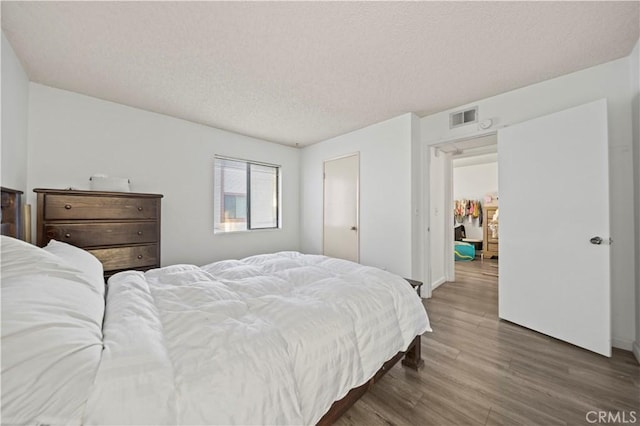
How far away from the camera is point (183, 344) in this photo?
0.93m

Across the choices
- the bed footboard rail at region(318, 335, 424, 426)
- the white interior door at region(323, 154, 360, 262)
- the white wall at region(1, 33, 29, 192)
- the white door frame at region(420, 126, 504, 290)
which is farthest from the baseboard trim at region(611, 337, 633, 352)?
the white wall at region(1, 33, 29, 192)

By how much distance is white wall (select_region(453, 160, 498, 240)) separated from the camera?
685cm

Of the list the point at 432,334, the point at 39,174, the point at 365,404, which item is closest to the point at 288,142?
the point at 39,174

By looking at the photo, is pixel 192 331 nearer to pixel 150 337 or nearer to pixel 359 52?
pixel 150 337

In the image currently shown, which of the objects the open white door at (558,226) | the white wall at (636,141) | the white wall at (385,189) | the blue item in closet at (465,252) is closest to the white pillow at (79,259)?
the white wall at (385,189)

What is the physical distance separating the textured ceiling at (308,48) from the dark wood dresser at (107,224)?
1.17m

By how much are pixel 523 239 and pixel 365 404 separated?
90.9 inches

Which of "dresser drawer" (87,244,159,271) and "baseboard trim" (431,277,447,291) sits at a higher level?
"dresser drawer" (87,244,159,271)

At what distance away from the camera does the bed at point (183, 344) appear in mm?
612

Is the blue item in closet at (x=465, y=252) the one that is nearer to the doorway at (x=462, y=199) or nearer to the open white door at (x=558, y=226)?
the doorway at (x=462, y=199)

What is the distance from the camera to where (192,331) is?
39.8 inches

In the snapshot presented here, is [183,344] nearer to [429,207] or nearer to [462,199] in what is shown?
[429,207]

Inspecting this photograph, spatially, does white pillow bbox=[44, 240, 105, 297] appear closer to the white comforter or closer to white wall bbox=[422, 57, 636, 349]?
the white comforter

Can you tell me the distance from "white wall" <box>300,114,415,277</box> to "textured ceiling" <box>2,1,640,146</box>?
0.66 meters
